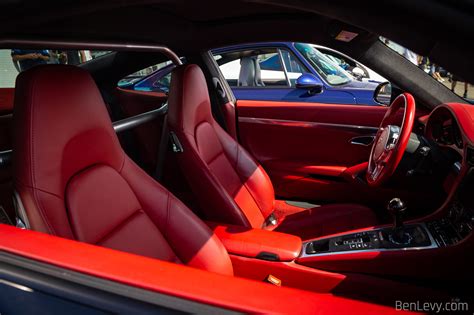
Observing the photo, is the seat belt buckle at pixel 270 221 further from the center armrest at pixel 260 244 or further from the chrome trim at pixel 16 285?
the chrome trim at pixel 16 285

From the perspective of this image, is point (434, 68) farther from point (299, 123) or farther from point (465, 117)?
point (299, 123)

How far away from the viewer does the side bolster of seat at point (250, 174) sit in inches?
86.4

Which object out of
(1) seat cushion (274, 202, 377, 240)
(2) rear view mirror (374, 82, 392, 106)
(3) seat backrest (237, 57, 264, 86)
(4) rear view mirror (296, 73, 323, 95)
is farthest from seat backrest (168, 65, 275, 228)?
(3) seat backrest (237, 57, 264, 86)

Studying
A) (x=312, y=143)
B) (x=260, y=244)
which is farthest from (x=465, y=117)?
(x=312, y=143)

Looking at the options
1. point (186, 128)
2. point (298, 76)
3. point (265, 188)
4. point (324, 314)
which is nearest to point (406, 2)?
point (324, 314)

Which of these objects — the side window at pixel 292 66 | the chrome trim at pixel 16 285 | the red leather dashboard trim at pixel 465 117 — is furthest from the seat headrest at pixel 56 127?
the side window at pixel 292 66

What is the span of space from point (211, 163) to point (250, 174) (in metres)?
0.29

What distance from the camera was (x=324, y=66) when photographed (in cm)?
377

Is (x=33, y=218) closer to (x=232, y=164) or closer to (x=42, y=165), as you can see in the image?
(x=42, y=165)

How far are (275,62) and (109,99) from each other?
74.8 inches

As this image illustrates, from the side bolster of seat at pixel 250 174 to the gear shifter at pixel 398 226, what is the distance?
81 cm

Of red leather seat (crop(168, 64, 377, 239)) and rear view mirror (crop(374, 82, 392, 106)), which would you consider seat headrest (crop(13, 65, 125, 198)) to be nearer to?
red leather seat (crop(168, 64, 377, 239))

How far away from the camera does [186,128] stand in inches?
73.6

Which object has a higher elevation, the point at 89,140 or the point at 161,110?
the point at 89,140
